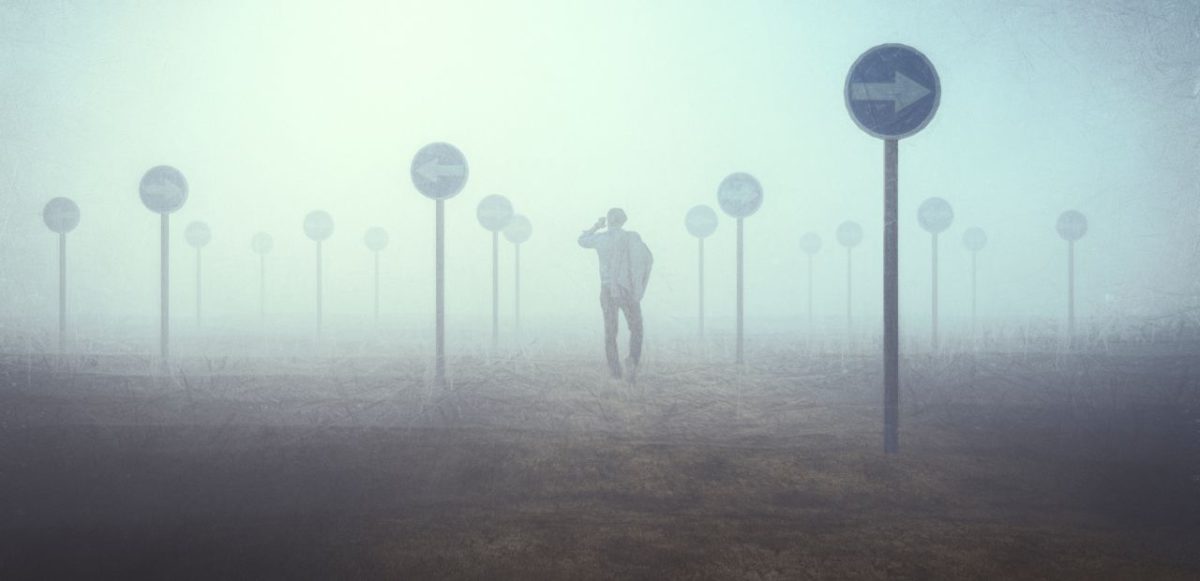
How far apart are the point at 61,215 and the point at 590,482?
15.2m

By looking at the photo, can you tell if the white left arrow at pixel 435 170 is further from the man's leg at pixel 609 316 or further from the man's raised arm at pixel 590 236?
the man's leg at pixel 609 316

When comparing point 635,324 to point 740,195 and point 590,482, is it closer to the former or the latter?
point 740,195

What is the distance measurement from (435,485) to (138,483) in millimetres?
2230

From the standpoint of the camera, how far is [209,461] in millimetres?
6531

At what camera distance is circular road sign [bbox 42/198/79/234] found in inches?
631

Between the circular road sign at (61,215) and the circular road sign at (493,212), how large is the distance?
27.1 ft

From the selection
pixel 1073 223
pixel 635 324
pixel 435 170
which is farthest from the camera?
pixel 1073 223

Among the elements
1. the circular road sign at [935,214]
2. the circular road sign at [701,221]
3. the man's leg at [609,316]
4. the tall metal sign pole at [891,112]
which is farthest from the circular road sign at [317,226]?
the tall metal sign pole at [891,112]

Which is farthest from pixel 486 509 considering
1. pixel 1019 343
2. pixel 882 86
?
pixel 1019 343

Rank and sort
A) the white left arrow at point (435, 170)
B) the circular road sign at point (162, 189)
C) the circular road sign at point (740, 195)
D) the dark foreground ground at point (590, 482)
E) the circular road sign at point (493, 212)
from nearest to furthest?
the dark foreground ground at point (590, 482), the white left arrow at point (435, 170), the circular road sign at point (162, 189), the circular road sign at point (740, 195), the circular road sign at point (493, 212)

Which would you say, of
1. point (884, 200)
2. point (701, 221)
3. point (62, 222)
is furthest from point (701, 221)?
point (62, 222)

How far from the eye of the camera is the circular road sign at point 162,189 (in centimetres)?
1302

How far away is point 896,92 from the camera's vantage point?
696 cm

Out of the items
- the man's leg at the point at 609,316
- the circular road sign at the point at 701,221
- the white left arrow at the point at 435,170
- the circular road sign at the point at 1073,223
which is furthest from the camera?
the circular road sign at the point at 1073,223
